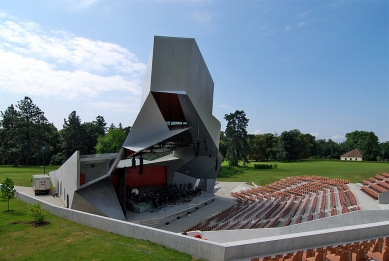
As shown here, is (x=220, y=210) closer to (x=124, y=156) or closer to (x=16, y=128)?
(x=124, y=156)

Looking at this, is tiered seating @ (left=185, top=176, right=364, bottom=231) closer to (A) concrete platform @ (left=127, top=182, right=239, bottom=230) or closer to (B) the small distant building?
(A) concrete platform @ (left=127, top=182, right=239, bottom=230)

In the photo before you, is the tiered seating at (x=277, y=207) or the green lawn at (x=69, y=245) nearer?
the green lawn at (x=69, y=245)

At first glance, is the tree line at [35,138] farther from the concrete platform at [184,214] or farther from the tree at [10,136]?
the concrete platform at [184,214]

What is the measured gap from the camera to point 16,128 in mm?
42469

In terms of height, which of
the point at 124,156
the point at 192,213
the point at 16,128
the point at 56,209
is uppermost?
the point at 16,128

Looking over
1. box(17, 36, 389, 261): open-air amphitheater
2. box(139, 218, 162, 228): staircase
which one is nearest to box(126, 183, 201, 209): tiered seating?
box(17, 36, 389, 261): open-air amphitheater

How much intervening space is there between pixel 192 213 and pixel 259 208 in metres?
4.47

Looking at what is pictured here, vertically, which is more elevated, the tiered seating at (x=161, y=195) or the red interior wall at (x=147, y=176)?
the red interior wall at (x=147, y=176)

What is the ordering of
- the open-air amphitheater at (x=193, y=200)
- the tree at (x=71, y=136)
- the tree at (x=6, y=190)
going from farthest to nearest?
the tree at (x=71, y=136) < the tree at (x=6, y=190) < the open-air amphitheater at (x=193, y=200)

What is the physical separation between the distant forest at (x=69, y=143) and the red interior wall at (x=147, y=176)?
16765 mm

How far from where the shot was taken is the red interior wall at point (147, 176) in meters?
22.0

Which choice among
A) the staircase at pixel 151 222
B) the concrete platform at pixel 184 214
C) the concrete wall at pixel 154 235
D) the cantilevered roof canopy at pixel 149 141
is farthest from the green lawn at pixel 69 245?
the cantilevered roof canopy at pixel 149 141

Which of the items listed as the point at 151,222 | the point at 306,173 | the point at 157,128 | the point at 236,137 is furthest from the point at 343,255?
the point at 236,137

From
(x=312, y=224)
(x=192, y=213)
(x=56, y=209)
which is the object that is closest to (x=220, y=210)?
(x=192, y=213)
